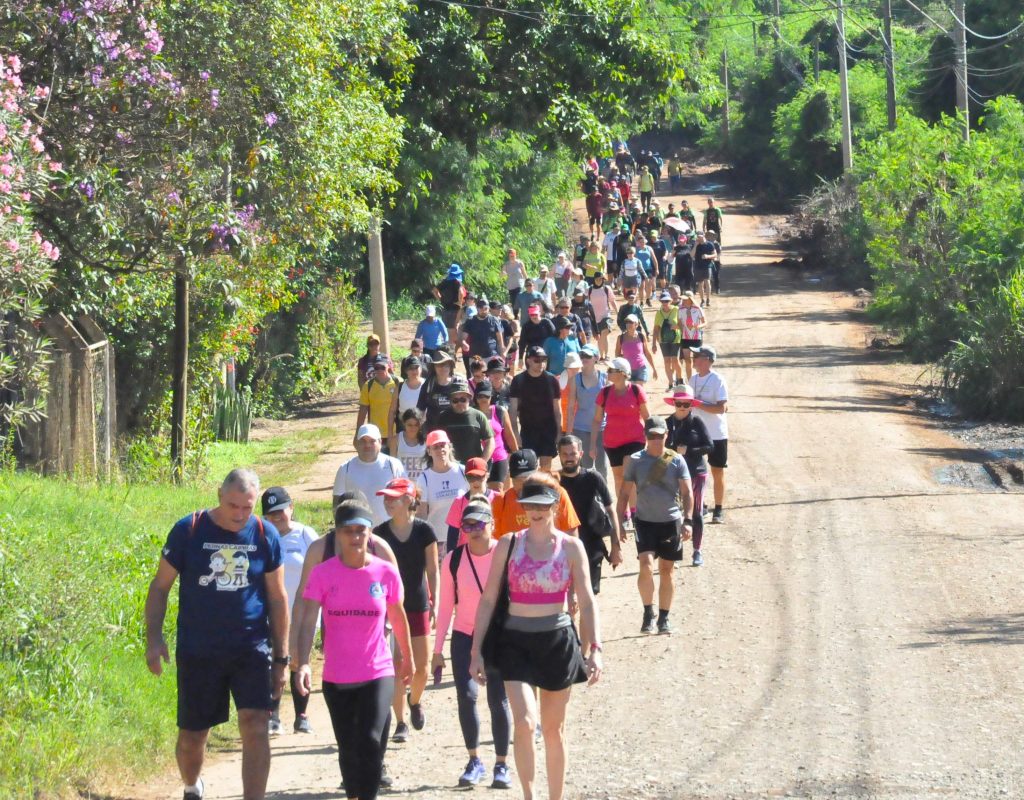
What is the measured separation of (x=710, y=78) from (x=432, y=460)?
65.7 feet

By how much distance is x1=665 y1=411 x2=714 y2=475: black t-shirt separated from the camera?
43.4 ft

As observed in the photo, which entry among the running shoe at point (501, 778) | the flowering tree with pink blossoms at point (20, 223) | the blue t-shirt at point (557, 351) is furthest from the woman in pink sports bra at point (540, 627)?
the blue t-shirt at point (557, 351)

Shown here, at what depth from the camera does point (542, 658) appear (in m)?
7.16

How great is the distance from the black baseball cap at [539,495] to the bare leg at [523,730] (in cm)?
89

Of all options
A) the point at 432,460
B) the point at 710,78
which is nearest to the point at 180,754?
the point at 432,460

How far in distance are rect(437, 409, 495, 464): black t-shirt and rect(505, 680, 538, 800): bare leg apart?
5.46m

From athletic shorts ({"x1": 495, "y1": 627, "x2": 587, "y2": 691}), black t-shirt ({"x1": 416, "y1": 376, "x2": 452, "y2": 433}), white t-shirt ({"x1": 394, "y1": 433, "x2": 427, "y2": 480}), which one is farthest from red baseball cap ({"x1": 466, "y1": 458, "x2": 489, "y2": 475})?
black t-shirt ({"x1": 416, "y1": 376, "x2": 452, "y2": 433})

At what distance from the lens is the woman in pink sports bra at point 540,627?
7141 millimetres

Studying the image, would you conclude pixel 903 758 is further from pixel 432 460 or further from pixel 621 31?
pixel 621 31

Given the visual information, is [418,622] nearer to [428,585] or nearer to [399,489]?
[428,585]

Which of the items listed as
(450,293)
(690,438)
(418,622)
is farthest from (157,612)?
(450,293)

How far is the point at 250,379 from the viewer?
23.8m

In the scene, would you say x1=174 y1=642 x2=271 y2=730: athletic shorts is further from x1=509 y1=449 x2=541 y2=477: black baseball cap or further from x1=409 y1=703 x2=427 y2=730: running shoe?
x1=509 y1=449 x2=541 y2=477: black baseball cap

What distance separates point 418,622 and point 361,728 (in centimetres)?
175
